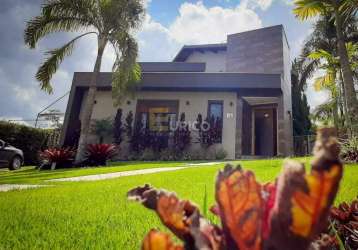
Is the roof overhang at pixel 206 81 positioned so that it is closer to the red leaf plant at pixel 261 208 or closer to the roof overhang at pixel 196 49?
the roof overhang at pixel 196 49

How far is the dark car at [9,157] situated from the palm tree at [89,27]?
11.9 ft

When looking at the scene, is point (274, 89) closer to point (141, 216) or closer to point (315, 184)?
point (141, 216)

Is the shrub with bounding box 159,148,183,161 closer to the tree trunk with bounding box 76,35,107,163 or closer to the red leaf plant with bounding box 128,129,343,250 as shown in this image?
the tree trunk with bounding box 76,35,107,163

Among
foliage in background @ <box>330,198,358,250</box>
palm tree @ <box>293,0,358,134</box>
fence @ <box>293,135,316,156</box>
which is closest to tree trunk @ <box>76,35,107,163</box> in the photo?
palm tree @ <box>293,0,358,134</box>

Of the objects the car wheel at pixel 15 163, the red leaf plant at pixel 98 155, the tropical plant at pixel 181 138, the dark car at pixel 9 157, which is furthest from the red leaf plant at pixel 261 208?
the car wheel at pixel 15 163

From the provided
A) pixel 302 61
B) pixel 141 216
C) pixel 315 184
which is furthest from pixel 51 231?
pixel 302 61

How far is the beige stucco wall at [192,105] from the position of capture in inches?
582

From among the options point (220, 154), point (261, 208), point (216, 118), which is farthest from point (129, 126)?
point (261, 208)

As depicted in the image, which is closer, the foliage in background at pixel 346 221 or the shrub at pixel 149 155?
the foliage in background at pixel 346 221

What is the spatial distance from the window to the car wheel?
8605 millimetres

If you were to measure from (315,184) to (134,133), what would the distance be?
14.6m

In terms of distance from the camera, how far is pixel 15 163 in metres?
13.5

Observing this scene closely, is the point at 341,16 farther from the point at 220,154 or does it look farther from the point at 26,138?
the point at 26,138

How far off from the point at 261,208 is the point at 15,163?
1500 centimetres
